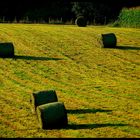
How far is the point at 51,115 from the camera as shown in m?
14.0

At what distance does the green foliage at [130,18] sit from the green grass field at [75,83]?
37.5 feet

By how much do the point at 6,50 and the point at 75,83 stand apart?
737 cm

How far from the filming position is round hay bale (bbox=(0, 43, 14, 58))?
26.6m

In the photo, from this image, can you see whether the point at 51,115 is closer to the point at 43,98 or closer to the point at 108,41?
the point at 43,98

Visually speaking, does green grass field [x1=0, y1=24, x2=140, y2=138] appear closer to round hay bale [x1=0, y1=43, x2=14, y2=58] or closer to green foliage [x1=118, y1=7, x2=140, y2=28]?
round hay bale [x1=0, y1=43, x2=14, y2=58]

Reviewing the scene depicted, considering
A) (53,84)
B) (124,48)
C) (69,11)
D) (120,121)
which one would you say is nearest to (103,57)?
(124,48)

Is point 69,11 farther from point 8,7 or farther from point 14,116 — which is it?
point 14,116

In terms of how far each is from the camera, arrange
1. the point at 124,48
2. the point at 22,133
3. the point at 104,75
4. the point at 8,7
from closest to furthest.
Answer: the point at 22,133
the point at 104,75
the point at 124,48
the point at 8,7

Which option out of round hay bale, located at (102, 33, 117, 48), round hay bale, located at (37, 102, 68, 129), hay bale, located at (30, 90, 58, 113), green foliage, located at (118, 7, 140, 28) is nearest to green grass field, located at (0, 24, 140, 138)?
round hay bale, located at (37, 102, 68, 129)

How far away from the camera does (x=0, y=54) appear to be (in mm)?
26891

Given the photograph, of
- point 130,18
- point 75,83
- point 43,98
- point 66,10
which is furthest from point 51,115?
point 66,10

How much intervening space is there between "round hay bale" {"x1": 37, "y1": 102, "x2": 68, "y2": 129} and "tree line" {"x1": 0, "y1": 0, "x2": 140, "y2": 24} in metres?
47.5

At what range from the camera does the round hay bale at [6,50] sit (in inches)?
1049

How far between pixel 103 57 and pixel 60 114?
48.7 feet
